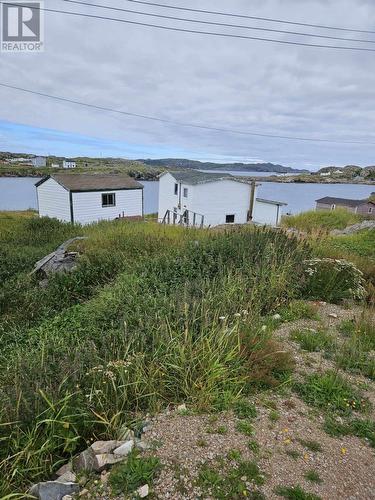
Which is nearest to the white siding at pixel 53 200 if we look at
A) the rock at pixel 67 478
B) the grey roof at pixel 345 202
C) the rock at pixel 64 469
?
the rock at pixel 64 469

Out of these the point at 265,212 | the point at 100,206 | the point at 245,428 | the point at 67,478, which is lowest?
the point at 67,478

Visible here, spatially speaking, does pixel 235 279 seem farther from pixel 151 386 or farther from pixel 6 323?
pixel 6 323

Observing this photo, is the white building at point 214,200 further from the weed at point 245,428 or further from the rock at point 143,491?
the rock at point 143,491

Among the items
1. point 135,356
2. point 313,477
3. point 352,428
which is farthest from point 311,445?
point 135,356

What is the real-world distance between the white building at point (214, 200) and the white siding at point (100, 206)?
282 centimetres

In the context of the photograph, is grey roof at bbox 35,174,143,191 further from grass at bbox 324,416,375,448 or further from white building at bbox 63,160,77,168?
white building at bbox 63,160,77,168

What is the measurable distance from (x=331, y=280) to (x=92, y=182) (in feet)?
72.8

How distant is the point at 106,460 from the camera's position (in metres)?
1.95

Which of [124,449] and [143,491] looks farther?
[124,449]

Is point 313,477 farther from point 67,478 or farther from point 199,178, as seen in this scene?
point 199,178

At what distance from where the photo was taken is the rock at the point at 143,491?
5.71 ft

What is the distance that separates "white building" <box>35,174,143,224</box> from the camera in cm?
2292

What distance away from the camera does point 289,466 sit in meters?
1.99

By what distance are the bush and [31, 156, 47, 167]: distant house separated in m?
87.2
